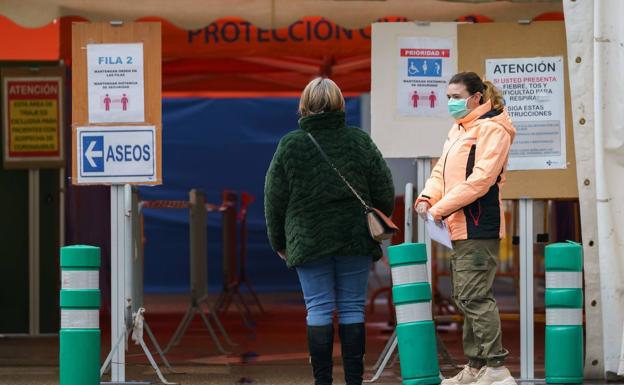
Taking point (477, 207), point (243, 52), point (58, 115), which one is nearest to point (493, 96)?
point (477, 207)

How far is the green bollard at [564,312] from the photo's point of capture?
754 centimetres

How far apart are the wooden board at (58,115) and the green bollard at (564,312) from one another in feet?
17.3

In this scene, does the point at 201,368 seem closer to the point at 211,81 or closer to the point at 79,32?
the point at 79,32

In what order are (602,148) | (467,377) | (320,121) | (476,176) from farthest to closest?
(602,148) < (467,377) < (476,176) < (320,121)

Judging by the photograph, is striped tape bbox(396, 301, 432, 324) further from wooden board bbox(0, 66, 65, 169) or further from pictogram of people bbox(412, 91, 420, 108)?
wooden board bbox(0, 66, 65, 169)

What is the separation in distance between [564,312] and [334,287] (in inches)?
62.0

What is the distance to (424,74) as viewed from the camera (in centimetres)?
827

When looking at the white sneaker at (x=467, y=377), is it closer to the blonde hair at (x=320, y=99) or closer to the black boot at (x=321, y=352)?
the black boot at (x=321, y=352)

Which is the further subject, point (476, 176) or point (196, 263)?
point (196, 263)

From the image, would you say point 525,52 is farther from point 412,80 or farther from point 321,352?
point 321,352

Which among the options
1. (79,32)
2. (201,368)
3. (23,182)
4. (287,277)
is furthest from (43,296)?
(287,277)

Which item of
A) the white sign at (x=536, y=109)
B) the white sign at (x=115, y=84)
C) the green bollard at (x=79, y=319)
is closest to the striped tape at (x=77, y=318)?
the green bollard at (x=79, y=319)

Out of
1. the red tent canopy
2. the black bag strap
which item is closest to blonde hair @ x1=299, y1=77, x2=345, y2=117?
the black bag strap

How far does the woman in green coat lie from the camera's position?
6680 millimetres
